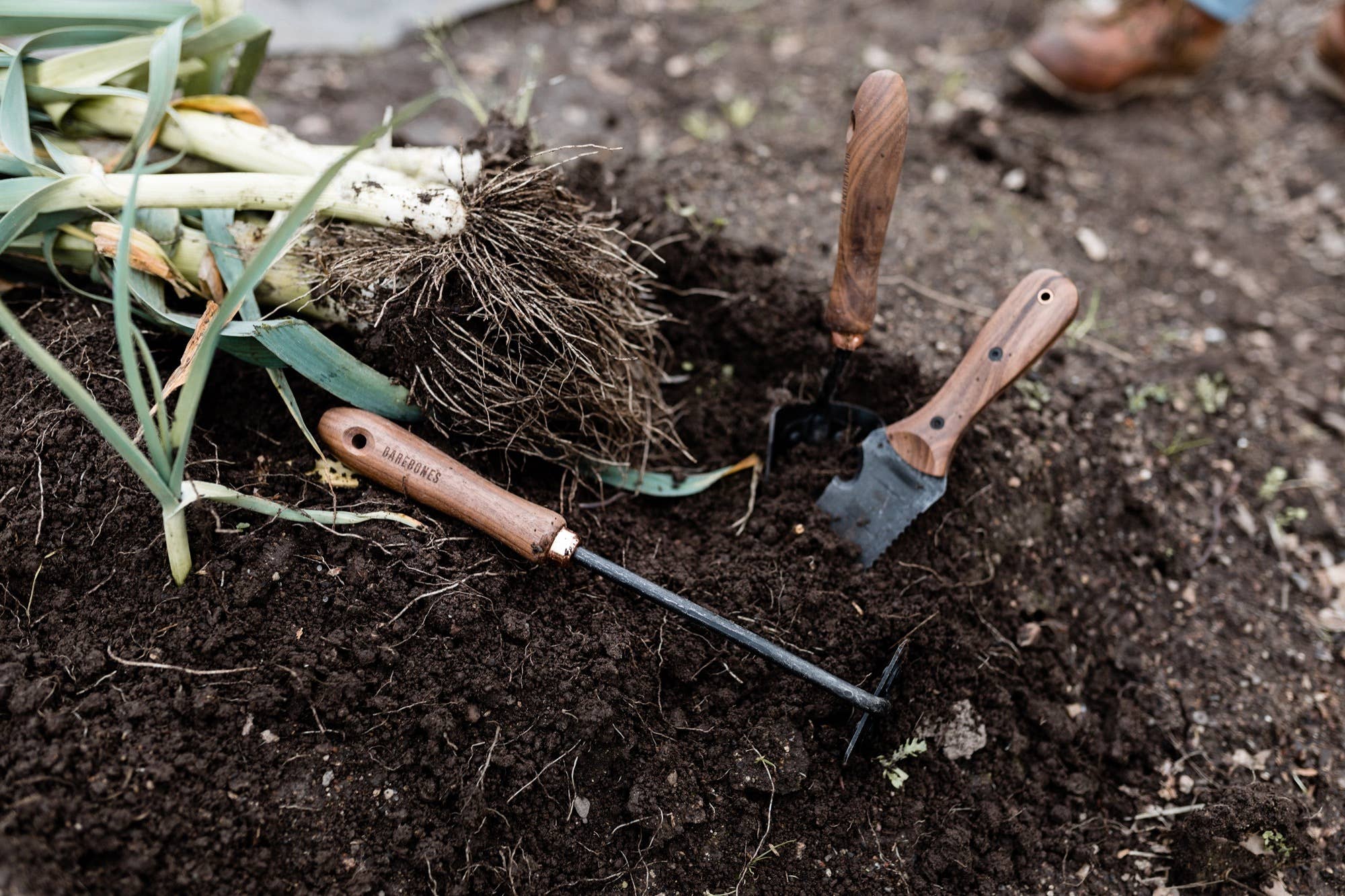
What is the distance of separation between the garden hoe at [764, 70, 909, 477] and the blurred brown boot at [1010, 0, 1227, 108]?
1.99 m

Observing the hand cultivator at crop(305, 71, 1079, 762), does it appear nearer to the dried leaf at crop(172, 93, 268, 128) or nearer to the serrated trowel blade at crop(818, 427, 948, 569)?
the serrated trowel blade at crop(818, 427, 948, 569)

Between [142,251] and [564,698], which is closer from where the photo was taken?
[564,698]

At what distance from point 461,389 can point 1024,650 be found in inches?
53.2

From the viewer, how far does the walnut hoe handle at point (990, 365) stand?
1.82 m

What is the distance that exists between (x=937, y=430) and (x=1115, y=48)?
2307mm

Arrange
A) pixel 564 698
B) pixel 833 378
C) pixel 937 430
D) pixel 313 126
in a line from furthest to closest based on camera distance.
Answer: pixel 313 126 → pixel 833 378 → pixel 937 430 → pixel 564 698

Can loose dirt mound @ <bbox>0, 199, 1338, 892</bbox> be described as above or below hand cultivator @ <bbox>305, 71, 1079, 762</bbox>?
below

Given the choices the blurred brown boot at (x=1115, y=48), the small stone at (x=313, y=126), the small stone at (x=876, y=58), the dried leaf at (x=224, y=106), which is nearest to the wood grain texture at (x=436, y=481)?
the dried leaf at (x=224, y=106)

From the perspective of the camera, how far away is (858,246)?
1762 mm

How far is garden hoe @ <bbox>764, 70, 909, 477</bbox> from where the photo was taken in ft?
5.31

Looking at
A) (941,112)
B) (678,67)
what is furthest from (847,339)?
(678,67)

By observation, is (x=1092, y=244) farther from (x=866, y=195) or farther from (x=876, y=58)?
(x=866, y=195)

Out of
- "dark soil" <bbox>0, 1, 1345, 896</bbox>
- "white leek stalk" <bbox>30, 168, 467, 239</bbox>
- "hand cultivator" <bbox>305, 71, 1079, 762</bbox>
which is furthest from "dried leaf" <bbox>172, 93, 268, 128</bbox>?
"hand cultivator" <bbox>305, 71, 1079, 762</bbox>

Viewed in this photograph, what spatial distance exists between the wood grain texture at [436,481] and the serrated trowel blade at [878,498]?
62cm
